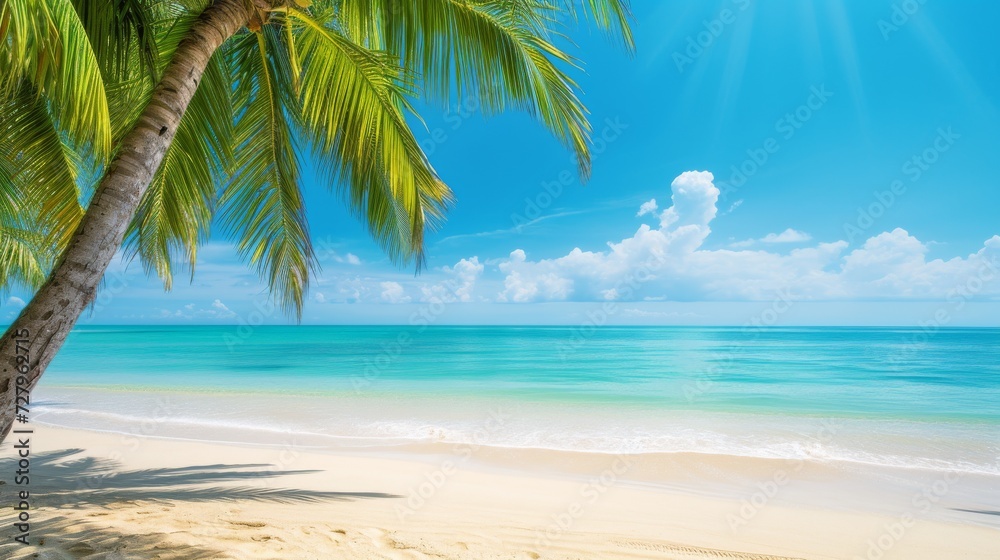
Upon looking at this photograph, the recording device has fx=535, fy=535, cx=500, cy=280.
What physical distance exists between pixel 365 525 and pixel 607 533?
1.74 m

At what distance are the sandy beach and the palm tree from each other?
71.9 inches

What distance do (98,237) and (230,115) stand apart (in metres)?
2.87

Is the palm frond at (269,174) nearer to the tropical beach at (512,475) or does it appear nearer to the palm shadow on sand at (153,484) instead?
the palm shadow on sand at (153,484)

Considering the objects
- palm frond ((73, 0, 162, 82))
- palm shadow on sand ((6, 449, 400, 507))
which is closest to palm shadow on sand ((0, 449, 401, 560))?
palm shadow on sand ((6, 449, 400, 507))

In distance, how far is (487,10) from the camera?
4.19 meters

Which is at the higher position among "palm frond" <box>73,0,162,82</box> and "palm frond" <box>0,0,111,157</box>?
"palm frond" <box>73,0,162,82</box>

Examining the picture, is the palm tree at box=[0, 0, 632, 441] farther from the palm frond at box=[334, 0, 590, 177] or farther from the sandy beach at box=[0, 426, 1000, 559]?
the sandy beach at box=[0, 426, 1000, 559]

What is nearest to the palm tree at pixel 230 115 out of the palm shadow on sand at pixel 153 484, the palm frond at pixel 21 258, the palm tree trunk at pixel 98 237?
the palm tree trunk at pixel 98 237

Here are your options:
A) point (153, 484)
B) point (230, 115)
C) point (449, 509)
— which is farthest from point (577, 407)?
point (230, 115)

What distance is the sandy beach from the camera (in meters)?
3.38

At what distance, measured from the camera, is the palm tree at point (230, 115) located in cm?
222

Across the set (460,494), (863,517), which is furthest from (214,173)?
(863,517)

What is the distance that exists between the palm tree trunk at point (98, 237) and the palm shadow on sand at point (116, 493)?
1.59 meters

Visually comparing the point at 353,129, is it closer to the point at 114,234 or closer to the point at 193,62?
the point at 193,62
